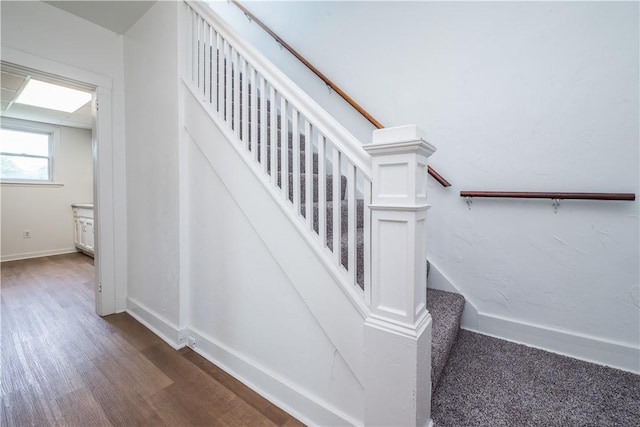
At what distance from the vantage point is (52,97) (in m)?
3.52

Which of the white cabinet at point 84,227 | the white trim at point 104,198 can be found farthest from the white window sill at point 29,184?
the white trim at point 104,198

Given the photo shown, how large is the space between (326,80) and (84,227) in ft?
15.7

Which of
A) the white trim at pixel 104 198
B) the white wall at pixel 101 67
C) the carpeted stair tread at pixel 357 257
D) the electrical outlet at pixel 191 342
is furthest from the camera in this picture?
the white trim at pixel 104 198

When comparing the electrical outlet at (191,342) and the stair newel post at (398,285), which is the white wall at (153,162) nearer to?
the electrical outlet at (191,342)

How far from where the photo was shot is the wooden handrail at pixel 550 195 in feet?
4.45

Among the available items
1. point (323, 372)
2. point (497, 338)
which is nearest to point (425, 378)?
point (323, 372)

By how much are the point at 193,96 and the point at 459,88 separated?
1724mm

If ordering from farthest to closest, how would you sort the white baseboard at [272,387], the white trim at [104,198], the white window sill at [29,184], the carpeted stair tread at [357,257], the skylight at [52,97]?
the white window sill at [29,184] → the skylight at [52,97] → the white trim at [104,198] → the carpeted stair tread at [357,257] → the white baseboard at [272,387]

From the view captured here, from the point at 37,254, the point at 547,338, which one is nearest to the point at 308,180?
the point at 547,338

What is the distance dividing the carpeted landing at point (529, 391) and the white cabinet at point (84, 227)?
17.2ft

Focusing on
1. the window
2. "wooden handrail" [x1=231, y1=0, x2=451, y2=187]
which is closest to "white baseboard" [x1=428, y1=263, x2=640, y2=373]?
"wooden handrail" [x1=231, y1=0, x2=451, y2=187]

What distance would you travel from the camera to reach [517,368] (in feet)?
4.58

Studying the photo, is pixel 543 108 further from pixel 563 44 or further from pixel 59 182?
pixel 59 182

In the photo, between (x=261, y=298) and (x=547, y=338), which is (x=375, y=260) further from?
(x=547, y=338)
